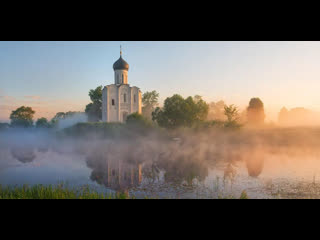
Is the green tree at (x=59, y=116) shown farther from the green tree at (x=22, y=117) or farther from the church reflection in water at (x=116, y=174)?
the church reflection in water at (x=116, y=174)

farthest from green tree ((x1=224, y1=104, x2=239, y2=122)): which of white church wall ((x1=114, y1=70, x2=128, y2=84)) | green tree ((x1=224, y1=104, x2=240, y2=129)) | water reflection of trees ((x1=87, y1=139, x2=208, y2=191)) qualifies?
white church wall ((x1=114, y1=70, x2=128, y2=84))

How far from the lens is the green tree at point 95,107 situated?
28895mm

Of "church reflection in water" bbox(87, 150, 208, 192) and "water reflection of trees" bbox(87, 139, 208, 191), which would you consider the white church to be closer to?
"water reflection of trees" bbox(87, 139, 208, 191)

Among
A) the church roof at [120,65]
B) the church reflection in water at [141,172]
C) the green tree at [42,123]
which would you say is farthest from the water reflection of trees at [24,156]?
the church roof at [120,65]

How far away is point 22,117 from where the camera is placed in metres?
19.3

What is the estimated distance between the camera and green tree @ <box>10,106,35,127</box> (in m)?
18.1

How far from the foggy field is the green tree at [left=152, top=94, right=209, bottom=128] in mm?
1095

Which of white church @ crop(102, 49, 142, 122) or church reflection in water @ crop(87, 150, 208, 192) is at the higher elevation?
white church @ crop(102, 49, 142, 122)

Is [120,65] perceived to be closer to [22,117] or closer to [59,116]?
[59,116]

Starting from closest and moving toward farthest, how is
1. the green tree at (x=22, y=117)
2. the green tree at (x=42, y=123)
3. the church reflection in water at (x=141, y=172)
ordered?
the church reflection in water at (x=141, y=172) < the green tree at (x=22, y=117) < the green tree at (x=42, y=123)

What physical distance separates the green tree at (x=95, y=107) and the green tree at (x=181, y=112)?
1076cm
